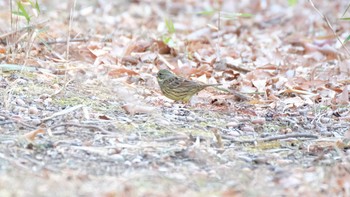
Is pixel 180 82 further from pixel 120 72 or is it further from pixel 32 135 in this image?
pixel 32 135

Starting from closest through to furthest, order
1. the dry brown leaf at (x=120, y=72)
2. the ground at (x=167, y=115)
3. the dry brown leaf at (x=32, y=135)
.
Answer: the ground at (x=167, y=115) → the dry brown leaf at (x=32, y=135) → the dry brown leaf at (x=120, y=72)

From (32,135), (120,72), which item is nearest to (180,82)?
(120,72)

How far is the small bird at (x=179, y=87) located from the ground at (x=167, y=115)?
7 centimetres

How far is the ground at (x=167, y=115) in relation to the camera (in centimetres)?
323

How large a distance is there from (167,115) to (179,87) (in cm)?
55

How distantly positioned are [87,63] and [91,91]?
729 millimetres

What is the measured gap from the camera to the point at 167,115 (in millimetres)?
4516

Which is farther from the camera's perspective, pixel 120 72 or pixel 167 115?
pixel 120 72

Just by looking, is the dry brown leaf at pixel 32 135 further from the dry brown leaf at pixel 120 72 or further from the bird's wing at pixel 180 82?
the dry brown leaf at pixel 120 72

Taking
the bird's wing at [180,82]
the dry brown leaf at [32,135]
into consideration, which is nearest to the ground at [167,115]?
the dry brown leaf at [32,135]

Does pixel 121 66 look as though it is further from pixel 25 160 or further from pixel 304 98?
pixel 25 160

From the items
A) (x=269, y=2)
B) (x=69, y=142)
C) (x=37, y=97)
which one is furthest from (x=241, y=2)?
(x=69, y=142)

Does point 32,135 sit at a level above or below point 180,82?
below

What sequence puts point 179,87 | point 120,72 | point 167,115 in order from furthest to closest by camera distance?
point 120,72
point 179,87
point 167,115
